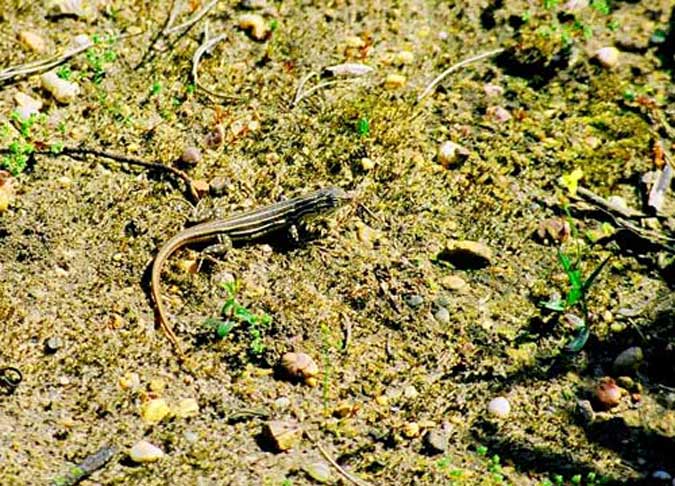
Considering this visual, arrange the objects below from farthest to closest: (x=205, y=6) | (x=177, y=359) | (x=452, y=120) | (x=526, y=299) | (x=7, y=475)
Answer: (x=205, y=6) → (x=452, y=120) → (x=526, y=299) → (x=177, y=359) → (x=7, y=475)

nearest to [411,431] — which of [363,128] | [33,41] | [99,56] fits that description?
[363,128]

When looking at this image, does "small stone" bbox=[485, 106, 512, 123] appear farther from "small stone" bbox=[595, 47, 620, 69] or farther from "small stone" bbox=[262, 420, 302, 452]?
"small stone" bbox=[262, 420, 302, 452]

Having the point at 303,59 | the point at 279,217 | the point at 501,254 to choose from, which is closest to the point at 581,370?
the point at 501,254

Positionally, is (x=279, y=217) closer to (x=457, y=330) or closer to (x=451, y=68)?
(x=457, y=330)

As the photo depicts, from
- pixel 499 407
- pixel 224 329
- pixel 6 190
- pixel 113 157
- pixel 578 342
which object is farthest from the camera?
pixel 113 157

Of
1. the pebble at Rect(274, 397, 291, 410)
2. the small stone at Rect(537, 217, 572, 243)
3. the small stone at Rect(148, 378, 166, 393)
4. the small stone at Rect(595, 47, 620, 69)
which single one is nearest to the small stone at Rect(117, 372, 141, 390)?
the small stone at Rect(148, 378, 166, 393)

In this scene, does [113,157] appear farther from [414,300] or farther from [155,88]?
[414,300]
